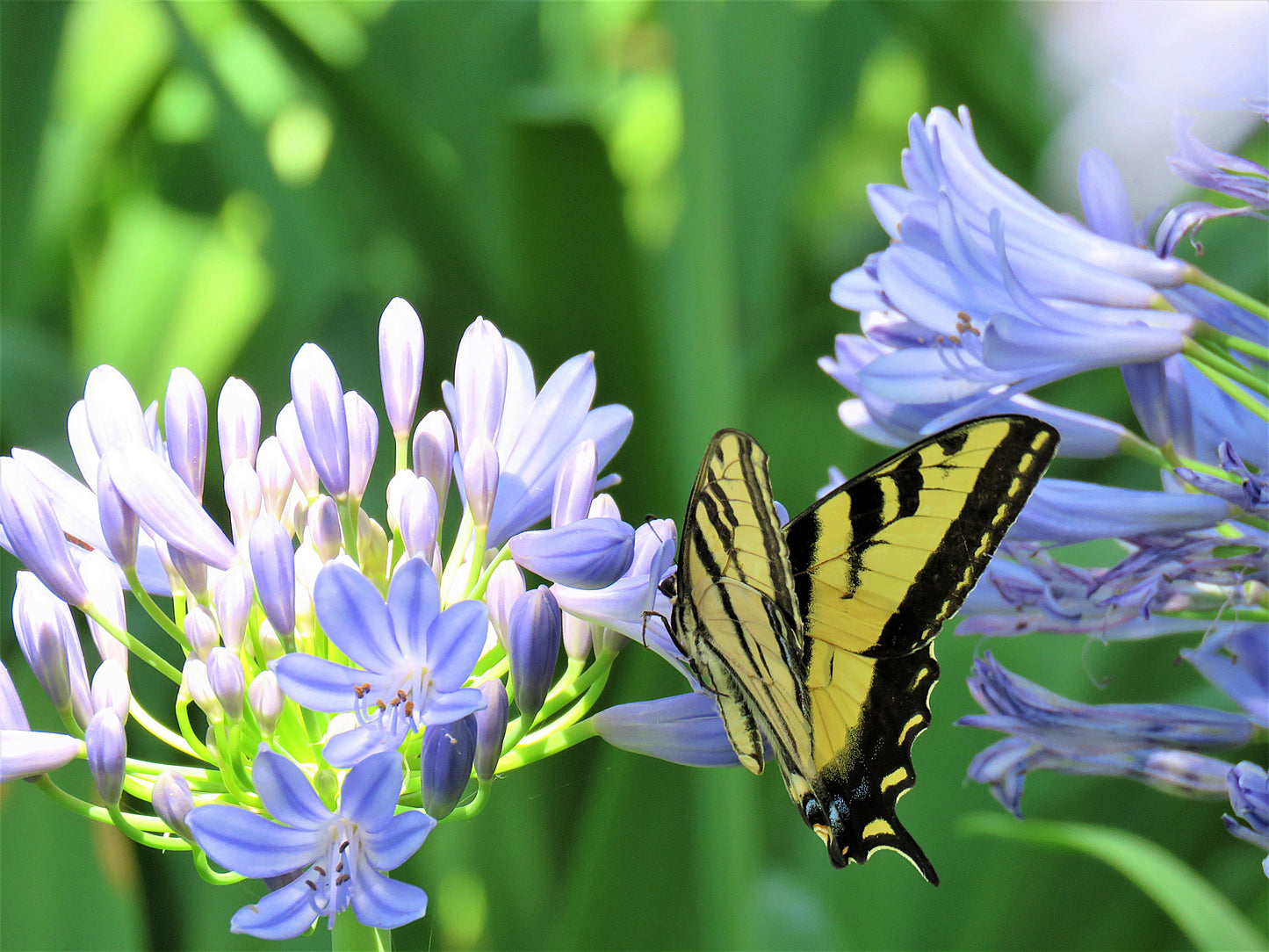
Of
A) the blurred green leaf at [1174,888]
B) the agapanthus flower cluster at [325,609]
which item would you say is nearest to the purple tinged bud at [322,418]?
the agapanthus flower cluster at [325,609]

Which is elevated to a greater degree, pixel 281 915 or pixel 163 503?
pixel 163 503

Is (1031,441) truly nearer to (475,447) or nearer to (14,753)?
(475,447)

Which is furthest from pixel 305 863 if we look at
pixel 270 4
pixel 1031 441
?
pixel 270 4

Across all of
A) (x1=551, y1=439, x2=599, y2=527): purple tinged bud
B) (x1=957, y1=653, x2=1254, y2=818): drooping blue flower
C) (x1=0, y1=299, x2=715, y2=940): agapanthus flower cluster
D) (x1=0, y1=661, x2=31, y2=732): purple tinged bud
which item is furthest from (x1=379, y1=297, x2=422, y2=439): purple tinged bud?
(x1=957, y1=653, x2=1254, y2=818): drooping blue flower

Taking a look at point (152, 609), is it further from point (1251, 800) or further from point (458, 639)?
point (1251, 800)

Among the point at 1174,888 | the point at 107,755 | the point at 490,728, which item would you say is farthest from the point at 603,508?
the point at 1174,888

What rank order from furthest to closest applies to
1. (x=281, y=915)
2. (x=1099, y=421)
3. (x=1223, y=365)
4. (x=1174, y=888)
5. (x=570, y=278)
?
(x=570, y=278), (x=1174, y=888), (x=1099, y=421), (x=1223, y=365), (x=281, y=915)

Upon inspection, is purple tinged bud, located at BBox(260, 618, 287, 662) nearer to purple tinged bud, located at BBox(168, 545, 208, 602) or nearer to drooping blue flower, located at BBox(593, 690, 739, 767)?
purple tinged bud, located at BBox(168, 545, 208, 602)
